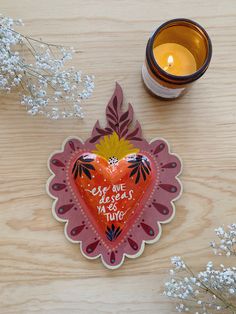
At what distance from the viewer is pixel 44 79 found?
823 millimetres

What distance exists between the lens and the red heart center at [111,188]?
799mm

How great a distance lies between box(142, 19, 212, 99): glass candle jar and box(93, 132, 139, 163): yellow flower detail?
0.12 metres

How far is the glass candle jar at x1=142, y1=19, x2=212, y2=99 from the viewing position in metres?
0.76

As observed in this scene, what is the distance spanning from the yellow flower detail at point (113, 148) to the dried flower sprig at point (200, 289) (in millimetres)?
224

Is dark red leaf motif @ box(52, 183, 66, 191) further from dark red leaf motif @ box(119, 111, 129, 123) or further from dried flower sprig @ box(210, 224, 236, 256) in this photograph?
dried flower sprig @ box(210, 224, 236, 256)

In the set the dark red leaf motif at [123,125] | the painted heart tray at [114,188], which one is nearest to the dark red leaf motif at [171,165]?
the painted heart tray at [114,188]

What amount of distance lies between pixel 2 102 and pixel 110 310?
0.46 metres

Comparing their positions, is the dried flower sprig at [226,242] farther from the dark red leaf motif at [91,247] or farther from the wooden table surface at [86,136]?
the dark red leaf motif at [91,247]

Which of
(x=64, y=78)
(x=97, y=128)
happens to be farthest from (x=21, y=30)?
(x=97, y=128)

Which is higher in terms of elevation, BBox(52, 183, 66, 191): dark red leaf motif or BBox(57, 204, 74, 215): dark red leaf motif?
BBox(52, 183, 66, 191): dark red leaf motif

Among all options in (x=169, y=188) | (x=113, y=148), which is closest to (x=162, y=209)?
(x=169, y=188)

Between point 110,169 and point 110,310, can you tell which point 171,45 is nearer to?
point 110,169

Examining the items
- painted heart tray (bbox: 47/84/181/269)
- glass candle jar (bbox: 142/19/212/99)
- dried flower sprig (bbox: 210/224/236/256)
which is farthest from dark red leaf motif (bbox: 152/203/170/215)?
glass candle jar (bbox: 142/19/212/99)

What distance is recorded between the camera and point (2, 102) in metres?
0.84
